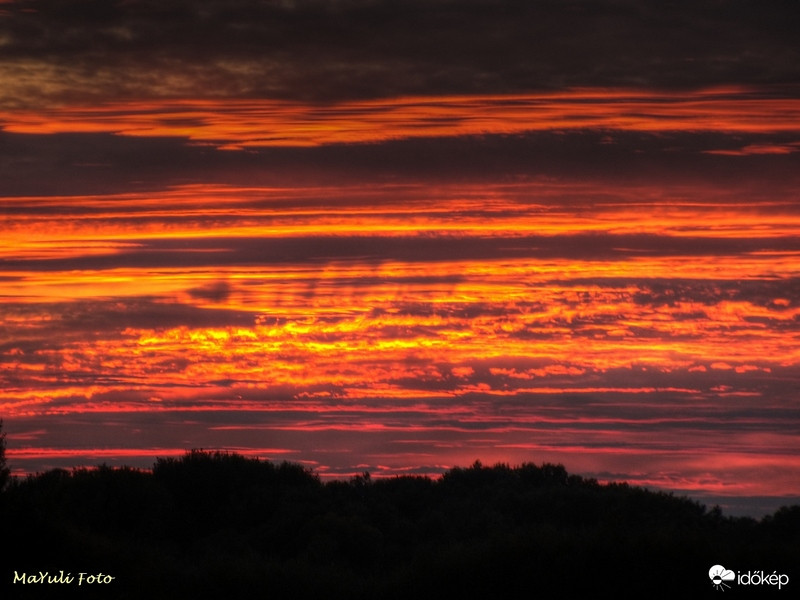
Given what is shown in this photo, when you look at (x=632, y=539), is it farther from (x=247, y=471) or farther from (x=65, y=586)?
(x=247, y=471)

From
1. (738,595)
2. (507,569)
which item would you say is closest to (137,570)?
(507,569)

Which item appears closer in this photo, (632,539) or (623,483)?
(632,539)

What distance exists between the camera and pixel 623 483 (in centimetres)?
4325

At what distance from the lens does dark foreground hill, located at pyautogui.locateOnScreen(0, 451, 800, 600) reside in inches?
995

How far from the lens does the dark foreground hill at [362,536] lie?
2527cm

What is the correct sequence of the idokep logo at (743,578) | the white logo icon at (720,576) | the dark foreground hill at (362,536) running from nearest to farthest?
the idokep logo at (743,578), the white logo icon at (720,576), the dark foreground hill at (362,536)

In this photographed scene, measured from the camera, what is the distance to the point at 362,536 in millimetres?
36312

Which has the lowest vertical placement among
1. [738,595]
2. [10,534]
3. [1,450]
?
[738,595]

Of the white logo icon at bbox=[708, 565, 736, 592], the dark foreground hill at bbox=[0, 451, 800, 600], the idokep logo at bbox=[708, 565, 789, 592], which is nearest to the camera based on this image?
the idokep logo at bbox=[708, 565, 789, 592]

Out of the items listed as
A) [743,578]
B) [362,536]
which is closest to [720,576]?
[743,578]

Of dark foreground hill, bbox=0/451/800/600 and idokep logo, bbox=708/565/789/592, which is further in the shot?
dark foreground hill, bbox=0/451/800/600

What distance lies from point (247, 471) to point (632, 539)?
21.6m

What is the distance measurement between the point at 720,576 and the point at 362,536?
1452cm

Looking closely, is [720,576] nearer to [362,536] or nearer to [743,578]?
[743,578]
